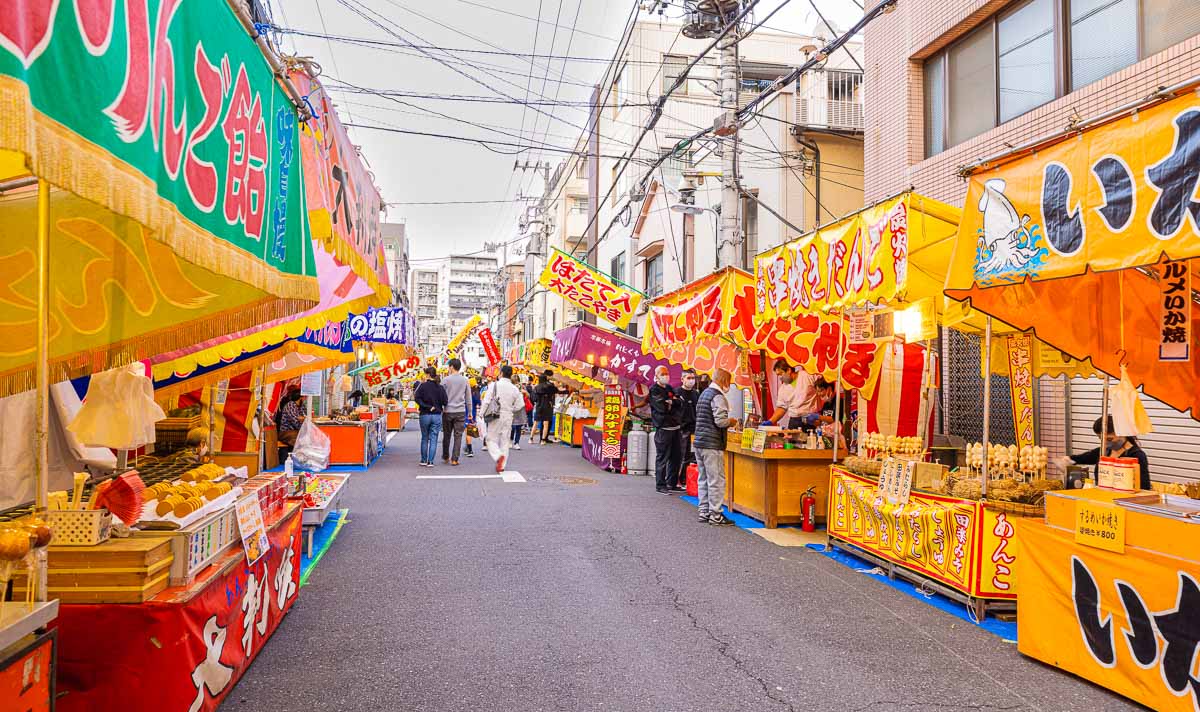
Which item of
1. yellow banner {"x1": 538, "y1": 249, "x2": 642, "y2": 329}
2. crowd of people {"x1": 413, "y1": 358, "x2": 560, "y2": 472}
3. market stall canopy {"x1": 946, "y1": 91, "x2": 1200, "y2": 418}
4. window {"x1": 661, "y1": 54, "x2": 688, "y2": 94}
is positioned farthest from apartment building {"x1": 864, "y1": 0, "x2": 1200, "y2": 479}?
window {"x1": 661, "y1": 54, "x2": 688, "y2": 94}

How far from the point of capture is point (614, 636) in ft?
18.4

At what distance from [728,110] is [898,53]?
2940 mm

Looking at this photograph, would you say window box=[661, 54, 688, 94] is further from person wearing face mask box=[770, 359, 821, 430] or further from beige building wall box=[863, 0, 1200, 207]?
person wearing face mask box=[770, 359, 821, 430]

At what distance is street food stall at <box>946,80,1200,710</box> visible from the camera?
13.8 ft

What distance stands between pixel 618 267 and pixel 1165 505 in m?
26.5

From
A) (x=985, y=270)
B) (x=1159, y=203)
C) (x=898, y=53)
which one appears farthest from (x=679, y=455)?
(x=1159, y=203)

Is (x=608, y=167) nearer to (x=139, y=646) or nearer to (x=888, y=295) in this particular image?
(x=888, y=295)

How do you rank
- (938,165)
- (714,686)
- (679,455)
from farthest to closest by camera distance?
(679,455), (938,165), (714,686)

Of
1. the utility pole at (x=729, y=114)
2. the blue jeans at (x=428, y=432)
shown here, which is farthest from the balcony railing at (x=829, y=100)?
the blue jeans at (x=428, y=432)

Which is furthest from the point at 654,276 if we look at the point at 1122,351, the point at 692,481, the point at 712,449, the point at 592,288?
the point at 1122,351

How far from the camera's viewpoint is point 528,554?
8.23m

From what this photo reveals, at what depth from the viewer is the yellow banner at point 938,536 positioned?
616 cm

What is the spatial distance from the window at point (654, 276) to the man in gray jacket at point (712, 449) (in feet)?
48.8

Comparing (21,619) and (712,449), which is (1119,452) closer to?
(712,449)
